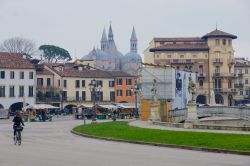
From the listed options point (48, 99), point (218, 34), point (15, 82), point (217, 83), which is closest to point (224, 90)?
point (217, 83)

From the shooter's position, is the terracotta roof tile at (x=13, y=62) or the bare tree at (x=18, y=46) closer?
the terracotta roof tile at (x=13, y=62)

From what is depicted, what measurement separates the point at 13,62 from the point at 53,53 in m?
50.9

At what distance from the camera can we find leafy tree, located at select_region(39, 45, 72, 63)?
140750mm

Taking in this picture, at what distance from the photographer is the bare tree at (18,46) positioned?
119 metres

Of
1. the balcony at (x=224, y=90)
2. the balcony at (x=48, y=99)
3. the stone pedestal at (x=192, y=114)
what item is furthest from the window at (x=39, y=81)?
the stone pedestal at (x=192, y=114)

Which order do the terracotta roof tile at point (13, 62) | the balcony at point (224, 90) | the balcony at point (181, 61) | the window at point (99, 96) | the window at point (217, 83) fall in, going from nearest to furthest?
the terracotta roof tile at point (13, 62), the window at point (99, 96), the balcony at point (181, 61), the balcony at point (224, 90), the window at point (217, 83)

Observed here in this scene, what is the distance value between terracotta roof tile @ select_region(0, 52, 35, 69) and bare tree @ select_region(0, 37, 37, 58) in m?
24.7

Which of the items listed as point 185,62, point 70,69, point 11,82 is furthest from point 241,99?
point 11,82

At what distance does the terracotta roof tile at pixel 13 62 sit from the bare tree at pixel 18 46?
2473 centimetres

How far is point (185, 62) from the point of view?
4483 inches

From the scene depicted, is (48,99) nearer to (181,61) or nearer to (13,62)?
(13,62)

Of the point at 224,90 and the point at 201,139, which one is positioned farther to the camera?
the point at 224,90

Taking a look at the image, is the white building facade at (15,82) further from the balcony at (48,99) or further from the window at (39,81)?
the window at (39,81)

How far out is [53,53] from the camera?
143 metres
